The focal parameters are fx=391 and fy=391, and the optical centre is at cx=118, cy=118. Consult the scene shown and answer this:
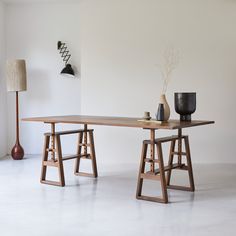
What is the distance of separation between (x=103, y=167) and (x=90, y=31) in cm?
206

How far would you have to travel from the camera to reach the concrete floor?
2961 mm

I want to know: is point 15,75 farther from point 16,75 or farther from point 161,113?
point 161,113

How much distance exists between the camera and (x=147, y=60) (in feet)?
19.1

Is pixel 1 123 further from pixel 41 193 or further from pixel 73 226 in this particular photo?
pixel 73 226

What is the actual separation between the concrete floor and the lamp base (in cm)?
106

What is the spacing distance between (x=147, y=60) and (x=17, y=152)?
241 centimetres

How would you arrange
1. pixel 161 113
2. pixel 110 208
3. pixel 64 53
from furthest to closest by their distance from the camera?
pixel 64 53 → pixel 161 113 → pixel 110 208

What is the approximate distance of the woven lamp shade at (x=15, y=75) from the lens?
5.86m

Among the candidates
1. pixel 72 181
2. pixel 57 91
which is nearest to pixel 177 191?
pixel 72 181

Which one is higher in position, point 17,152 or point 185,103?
point 185,103

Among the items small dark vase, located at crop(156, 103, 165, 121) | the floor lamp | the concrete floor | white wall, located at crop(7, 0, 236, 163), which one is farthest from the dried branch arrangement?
the floor lamp

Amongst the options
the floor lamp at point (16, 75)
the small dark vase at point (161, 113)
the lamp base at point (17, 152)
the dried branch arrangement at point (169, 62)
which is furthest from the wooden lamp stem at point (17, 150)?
the small dark vase at point (161, 113)

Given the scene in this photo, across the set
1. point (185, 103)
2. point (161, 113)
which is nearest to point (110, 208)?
point (161, 113)

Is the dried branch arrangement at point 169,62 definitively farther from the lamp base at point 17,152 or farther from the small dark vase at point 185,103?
the lamp base at point 17,152
